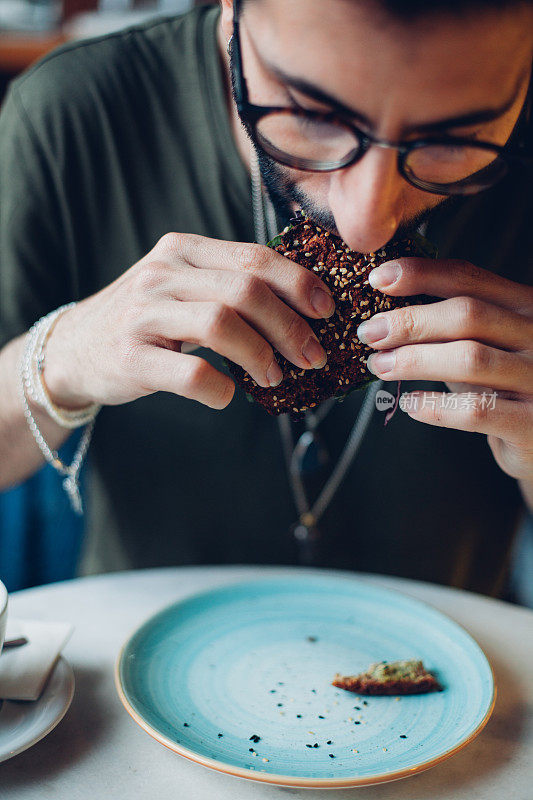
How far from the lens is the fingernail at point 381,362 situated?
3.10 feet

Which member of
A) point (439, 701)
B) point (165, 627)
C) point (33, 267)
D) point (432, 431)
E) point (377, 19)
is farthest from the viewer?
point (432, 431)

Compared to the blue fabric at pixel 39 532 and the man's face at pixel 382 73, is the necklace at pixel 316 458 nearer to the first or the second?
the man's face at pixel 382 73

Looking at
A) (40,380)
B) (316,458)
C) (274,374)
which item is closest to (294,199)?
(274,374)

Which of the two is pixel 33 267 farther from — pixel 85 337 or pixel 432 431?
pixel 432 431

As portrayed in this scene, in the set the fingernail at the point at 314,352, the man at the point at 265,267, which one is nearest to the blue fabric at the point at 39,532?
the man at the point at 265,267

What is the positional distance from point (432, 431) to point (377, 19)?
978mm

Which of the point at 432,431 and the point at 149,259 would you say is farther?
the point at 432,431

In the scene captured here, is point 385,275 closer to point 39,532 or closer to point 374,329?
point 374,329

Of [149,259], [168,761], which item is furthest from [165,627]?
[149,259]

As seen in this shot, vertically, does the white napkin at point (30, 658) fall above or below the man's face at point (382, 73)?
below

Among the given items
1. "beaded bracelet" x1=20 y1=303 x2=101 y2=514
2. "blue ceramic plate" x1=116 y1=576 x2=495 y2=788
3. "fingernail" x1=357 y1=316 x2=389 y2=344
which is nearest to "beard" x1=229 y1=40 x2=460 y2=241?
"fingernail" x1=357 y1=316 x2=389 y2=344

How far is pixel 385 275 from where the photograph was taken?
95cm

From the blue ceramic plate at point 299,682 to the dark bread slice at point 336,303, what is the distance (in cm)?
33

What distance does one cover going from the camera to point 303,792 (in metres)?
0.76
